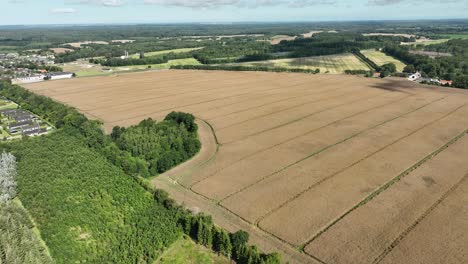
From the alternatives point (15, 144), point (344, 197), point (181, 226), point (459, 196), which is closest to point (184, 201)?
point (181, 226)

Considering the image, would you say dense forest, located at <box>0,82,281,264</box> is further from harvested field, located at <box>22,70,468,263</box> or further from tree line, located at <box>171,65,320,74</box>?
tree line, located at <box>171,65,320,74</box>

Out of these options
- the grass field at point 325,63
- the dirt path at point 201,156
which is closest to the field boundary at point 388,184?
the dirt path at point 201,156

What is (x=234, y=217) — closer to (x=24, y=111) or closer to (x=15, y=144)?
(x=15, y=144)

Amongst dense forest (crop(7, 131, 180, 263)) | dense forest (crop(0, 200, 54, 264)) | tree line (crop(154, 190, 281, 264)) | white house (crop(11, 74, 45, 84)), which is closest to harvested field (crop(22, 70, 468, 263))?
tree line (crop(154, 190, 281, 264))

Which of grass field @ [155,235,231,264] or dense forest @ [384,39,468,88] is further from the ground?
dense forest @ [384,39,468,88]

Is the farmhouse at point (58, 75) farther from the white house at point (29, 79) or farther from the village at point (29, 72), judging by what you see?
the white house at point (29, 79)

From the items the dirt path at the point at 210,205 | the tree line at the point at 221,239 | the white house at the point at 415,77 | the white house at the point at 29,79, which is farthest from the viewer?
the white house at the point at 29,79

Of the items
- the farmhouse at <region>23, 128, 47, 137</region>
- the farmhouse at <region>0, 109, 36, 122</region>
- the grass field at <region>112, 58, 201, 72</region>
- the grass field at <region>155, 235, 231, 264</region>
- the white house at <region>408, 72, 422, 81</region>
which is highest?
the grass field at <region>112, 58, 201, 72</region>

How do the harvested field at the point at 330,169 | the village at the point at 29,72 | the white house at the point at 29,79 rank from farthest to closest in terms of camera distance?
the village at the point at 29,72
the white house at the point at 29,79
the harvested field at the point at 330,169
